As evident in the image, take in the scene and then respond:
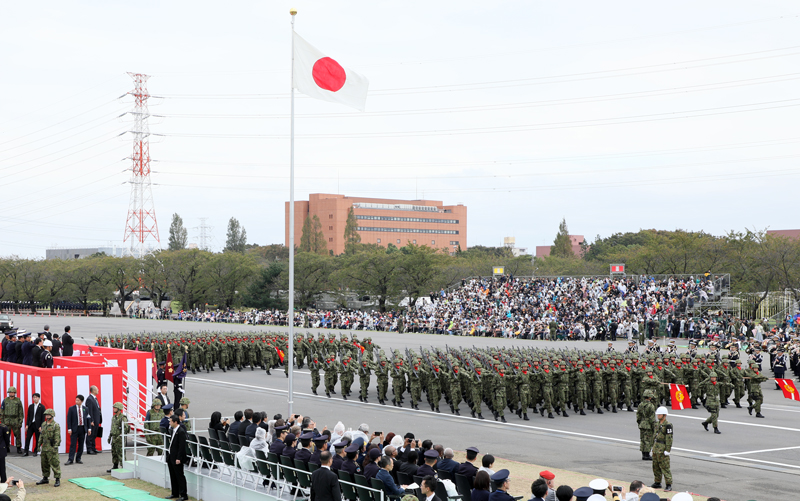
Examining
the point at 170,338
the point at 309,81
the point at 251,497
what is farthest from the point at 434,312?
the point at 251,497

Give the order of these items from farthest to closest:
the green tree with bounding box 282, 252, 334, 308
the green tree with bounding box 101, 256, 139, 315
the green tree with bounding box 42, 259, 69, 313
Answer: the green tree with bounding box 42, 259, 69, 313 < the green tree with bounding box 101, 256, 139, 315 < the green tree with bounding box 282, 252, 334, 308

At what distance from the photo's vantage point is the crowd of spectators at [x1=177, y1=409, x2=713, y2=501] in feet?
24.1

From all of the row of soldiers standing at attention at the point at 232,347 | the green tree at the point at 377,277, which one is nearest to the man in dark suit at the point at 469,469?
the row of soldiers standing at attention at the point at 232,347

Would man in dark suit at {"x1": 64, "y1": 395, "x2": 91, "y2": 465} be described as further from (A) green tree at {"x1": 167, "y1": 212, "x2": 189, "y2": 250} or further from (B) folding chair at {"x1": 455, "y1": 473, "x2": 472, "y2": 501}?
(A) green tree at {"x1": 167, "y1": 212, "x2": 189, "y2": 250}

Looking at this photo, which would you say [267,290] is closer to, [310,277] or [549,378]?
[310,277]

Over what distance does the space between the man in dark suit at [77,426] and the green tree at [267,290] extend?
2343 inches

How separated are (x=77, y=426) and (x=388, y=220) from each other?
131688 mm

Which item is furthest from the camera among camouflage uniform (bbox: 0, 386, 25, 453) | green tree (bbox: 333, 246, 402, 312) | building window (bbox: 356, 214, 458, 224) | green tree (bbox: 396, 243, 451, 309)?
building window (bbox: 356, 214, 458, 224)

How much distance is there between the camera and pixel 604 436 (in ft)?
53.2

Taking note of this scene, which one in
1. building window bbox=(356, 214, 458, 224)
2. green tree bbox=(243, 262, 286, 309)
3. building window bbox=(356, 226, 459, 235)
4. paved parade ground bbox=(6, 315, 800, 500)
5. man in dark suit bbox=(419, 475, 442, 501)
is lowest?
paved parade ground bbox=(6, 315, 800, 500)

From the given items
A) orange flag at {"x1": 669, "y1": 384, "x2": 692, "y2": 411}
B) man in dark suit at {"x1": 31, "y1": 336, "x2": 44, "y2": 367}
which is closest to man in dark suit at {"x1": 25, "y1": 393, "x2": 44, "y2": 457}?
man in dark suit at {"x1": 31, "y1": 336, "x2": 44, "y2": 367}

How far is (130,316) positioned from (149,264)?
6.03m

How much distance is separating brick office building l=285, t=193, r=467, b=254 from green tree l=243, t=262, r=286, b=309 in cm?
6563

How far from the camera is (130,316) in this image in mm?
77438
